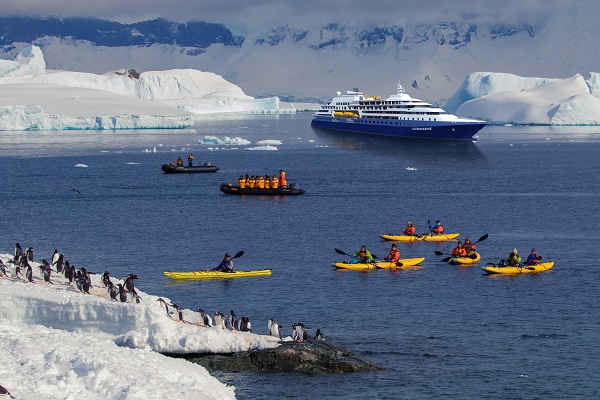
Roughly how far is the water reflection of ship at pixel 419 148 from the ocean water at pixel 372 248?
1.34 meters

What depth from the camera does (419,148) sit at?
120m

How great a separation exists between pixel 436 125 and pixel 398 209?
2765 inches

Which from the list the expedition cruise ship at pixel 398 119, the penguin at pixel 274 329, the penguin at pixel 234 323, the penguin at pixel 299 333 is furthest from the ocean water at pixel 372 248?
the expedition cruise ship at pixel 398 119

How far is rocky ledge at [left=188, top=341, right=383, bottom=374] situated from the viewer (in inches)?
1109

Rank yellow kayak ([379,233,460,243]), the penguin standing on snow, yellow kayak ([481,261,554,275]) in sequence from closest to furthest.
Answer: the penguin standing on snow < yellow kayak ([481,261,554,275]) < yellow kayak ([379,233,460,243])

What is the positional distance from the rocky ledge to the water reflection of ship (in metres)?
67.2

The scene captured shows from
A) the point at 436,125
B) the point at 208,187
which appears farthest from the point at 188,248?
the point at 436,125

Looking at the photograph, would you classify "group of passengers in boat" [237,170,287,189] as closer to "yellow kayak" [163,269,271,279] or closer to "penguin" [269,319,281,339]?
"yellow kayak" [163,269,271,279]

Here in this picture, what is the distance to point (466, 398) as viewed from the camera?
87.0 feet

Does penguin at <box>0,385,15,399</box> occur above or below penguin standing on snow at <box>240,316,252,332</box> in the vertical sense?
above

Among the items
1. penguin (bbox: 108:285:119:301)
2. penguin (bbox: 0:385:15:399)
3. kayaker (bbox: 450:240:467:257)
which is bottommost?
kayaker (bbox: 450:240:467:257)

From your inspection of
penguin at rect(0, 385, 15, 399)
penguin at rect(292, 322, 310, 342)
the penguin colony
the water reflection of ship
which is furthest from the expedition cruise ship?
penguin at rect(0, 385, 15, 399)

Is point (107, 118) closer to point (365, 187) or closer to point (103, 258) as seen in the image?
point (365, 187)

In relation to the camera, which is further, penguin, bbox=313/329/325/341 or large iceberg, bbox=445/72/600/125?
large iceberg, bbox=445/72/600/125
